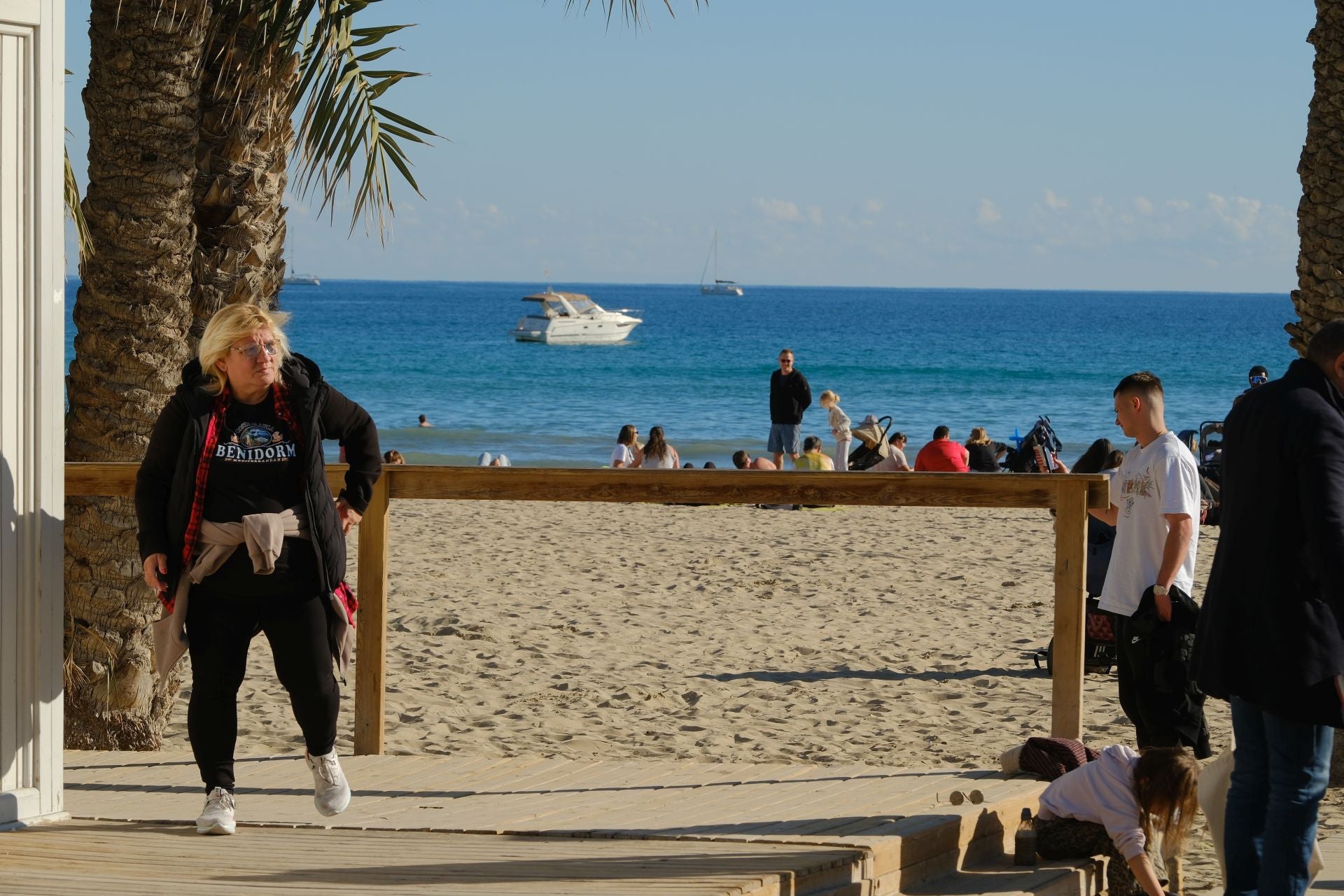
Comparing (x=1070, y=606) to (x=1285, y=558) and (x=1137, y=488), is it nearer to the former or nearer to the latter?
(x=1137, y=488)

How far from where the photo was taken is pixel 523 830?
14.3 ft

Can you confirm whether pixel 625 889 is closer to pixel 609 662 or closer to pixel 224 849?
pixel 224 849

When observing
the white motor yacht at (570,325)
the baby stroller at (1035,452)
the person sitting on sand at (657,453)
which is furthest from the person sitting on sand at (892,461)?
the white motor yacht at (570,325)

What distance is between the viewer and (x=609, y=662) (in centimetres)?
931

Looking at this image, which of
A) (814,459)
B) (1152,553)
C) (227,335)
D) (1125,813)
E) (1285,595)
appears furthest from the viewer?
(814,459)

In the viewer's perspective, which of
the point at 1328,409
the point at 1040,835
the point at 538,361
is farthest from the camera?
the point at 538,361

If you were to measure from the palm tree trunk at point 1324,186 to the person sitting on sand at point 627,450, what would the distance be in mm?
12003

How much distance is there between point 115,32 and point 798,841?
14.6ft

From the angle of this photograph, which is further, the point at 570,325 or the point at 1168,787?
the point at 570,325

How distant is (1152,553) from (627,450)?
45.4 feet

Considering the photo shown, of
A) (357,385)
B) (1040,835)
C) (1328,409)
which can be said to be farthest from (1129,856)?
(357,385)

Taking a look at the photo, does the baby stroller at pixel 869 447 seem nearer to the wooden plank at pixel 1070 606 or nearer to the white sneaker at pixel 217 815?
the wooden plank at pixel 1070 606

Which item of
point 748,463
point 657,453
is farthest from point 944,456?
point 657,453

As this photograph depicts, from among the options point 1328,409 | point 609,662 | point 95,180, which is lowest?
point 609,662
